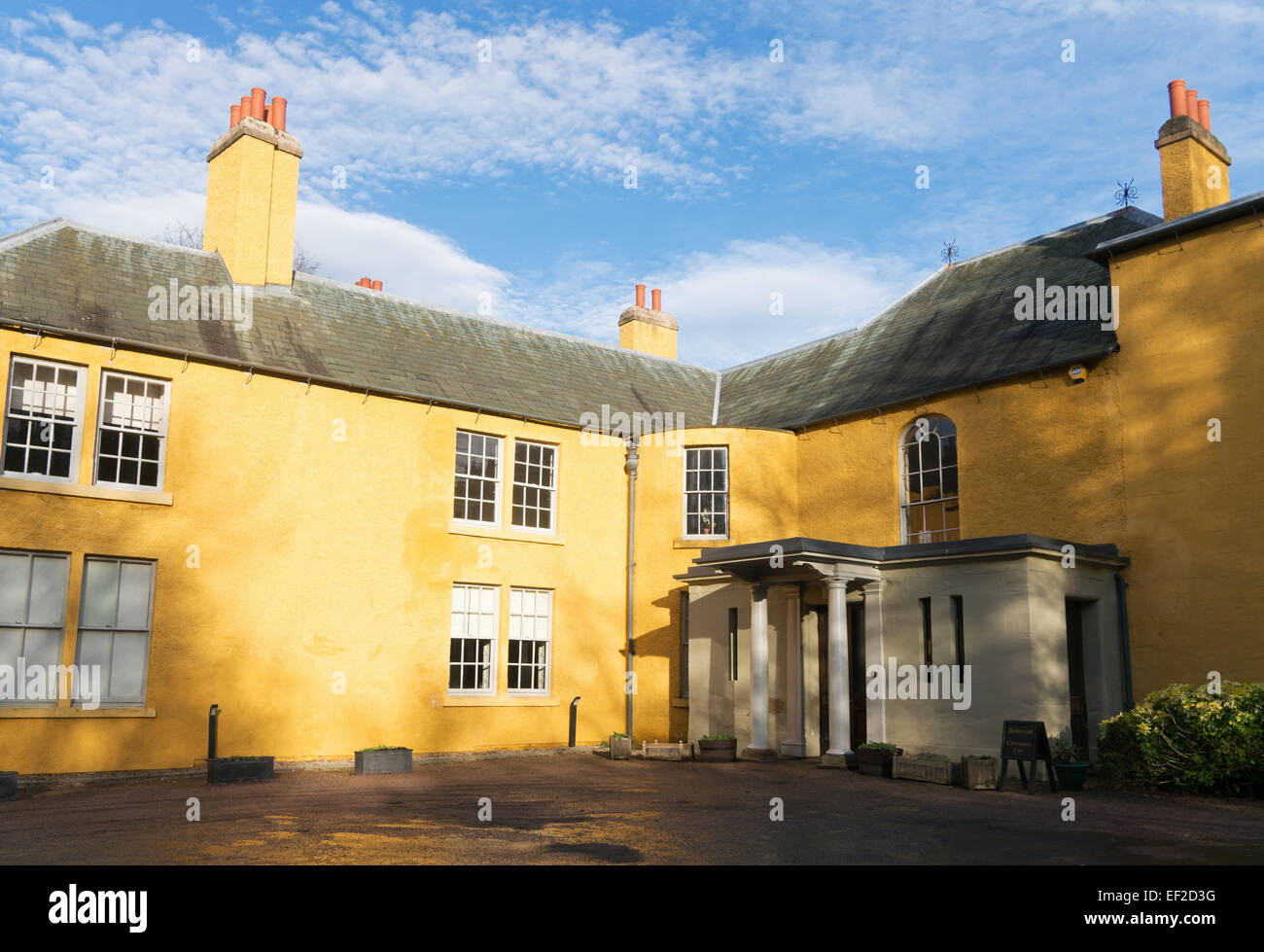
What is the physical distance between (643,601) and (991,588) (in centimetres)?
803

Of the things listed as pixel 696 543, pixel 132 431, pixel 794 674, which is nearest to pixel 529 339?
pixel 696 543

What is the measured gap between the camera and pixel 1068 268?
18.8 metres

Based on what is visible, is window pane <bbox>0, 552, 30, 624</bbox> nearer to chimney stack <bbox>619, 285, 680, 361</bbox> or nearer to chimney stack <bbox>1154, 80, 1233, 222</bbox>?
chimney stack <bbox>619, 285, 680, 361</bbox>

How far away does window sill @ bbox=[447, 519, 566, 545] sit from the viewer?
63.4 ft

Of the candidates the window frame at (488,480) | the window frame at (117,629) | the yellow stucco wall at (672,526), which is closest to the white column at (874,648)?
the yellow stucco wall at (672,526)

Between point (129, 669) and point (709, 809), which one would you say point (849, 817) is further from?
point (129, 669)

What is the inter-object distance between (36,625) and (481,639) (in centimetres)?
751

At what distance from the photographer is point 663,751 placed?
18.8 meters

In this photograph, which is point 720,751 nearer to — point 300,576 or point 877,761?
point 877,761

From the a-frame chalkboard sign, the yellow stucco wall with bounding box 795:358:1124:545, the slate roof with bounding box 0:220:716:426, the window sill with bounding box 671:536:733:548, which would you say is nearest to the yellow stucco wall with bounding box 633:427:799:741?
the window sill with bounding box 671:536:733:548

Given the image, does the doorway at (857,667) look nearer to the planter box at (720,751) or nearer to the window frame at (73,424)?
the planter box at (720,751)

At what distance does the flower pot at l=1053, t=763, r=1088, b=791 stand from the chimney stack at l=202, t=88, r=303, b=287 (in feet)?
52.5

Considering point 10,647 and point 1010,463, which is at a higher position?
point 1010,463
